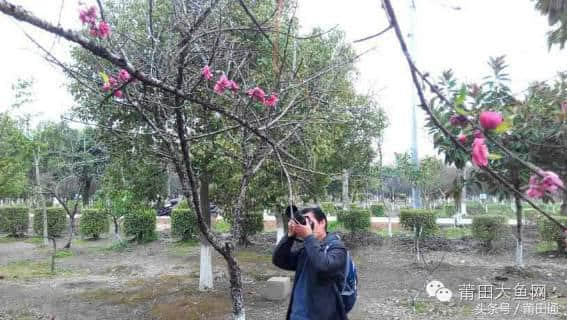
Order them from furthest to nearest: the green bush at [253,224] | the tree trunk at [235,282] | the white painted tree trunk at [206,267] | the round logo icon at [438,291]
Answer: the green bush at [253,224] < the white painted tree trunk at [206,267] < the round logo icon at [438,291] < the tree trunk at [235,282]

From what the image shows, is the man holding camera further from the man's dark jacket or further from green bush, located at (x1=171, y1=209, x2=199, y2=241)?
green bush, located at (x1=171, y1=209, x2=199, y2=241)

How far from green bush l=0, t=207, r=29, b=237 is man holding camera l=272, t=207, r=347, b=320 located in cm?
1441

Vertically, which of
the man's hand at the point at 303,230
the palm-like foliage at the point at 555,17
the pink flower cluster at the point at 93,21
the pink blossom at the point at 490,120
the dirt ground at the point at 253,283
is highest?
the palm-like foliage at the point at 555,17

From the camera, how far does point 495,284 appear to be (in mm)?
6953

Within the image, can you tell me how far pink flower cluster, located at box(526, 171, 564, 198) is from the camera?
85 centimetres

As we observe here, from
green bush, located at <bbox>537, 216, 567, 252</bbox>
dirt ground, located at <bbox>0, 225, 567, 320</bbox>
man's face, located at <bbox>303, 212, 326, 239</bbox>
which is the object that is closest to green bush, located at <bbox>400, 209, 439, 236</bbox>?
dirt ground, located at <bbox>0, 225, 567, 320</bbox>

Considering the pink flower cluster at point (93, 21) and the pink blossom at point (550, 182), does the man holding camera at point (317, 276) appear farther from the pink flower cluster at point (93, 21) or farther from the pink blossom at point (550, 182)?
the pink blossom at point (550, 182)

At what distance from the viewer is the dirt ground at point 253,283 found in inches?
225

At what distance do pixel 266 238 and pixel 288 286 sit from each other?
6.60 meters

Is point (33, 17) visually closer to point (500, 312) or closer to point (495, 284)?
point (500, 312)

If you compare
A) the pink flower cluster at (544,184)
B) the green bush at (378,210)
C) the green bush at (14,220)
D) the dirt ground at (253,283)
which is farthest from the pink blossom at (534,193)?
the green bush at (378,210)

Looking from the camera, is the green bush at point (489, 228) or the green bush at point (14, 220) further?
the green bush at point (14, 220)

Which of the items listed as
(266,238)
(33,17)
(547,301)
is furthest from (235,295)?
(266,238)

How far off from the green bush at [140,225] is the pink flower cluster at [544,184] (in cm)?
1209
